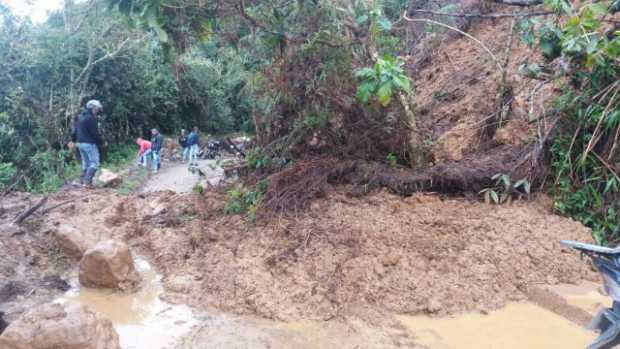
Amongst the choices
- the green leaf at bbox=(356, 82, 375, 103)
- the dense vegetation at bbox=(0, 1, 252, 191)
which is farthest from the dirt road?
the green leaf at bbox=(356, 82, 375, 103)

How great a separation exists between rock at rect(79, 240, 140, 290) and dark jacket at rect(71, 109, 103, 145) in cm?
425

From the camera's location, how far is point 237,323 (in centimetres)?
439

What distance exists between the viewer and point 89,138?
8812mm

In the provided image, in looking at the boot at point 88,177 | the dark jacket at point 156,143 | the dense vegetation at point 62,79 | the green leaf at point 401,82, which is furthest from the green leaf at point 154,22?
the dark jacket at point 156,143

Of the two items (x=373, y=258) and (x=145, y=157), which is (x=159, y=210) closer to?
(x=373, y=258)

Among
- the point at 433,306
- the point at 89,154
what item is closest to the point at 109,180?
the point at 89,154

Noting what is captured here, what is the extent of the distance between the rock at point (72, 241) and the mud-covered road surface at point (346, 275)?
0.11m

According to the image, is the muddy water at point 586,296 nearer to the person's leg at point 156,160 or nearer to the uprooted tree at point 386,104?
the uprooted tree at point 386,104

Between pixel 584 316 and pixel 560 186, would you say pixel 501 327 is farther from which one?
pixel 560 186

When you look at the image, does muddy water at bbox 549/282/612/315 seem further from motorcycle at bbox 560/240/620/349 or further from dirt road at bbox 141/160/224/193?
dirt road at bbox 141/160/224/193

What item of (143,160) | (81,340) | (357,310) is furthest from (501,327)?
(143,160)

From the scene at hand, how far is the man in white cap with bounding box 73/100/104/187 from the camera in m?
8.70

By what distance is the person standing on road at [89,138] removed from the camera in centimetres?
870

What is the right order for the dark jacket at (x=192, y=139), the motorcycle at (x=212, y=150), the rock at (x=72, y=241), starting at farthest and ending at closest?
the motorcycle at (x=212, y=150) < the dark jacket at (x=192, y=139) < the rock at (x=72, y=241)
